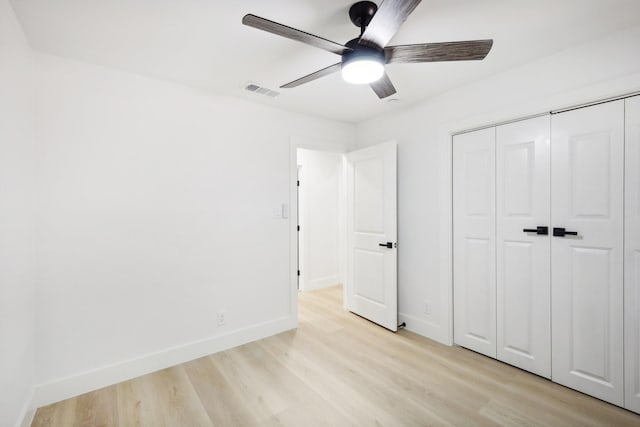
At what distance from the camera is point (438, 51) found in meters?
1.57

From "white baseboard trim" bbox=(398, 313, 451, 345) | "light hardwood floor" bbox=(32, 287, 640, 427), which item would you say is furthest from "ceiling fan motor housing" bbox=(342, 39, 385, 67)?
"white baseboard trim" bbox=(398, 313, 451, 345)

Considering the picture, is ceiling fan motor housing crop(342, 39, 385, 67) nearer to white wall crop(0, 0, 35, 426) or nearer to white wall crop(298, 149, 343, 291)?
white wall crop(0, 0, 35, 426)

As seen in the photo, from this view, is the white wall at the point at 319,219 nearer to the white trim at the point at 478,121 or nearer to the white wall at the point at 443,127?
the white wall at the point at 443,127

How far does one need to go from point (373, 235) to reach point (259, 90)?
198 centimetres

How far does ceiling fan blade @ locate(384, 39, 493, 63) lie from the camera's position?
1486 millimetres

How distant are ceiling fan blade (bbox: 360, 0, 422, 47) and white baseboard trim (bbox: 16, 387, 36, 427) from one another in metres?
2.95

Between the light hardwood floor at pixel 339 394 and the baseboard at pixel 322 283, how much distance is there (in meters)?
1.94

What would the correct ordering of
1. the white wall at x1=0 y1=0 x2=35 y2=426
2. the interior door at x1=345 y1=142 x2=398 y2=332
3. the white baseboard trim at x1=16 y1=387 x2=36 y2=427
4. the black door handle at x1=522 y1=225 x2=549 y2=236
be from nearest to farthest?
the white wall at x1=0 y1=0 x2=35 y2=426 < the white baseboard trim at x1=16 y1=387 x2=36 y2=427 < the black door handle at x1=522 y1=225 x2=549 y2=236 < the interior door at x1=345 y1=142 x2=398 y2=332

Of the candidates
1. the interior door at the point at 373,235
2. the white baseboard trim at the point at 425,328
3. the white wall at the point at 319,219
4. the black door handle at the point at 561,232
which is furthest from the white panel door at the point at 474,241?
the white wall at the point at 319,219

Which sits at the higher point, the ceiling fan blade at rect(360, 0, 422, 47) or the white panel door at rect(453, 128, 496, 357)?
the ceiling fan blade at rect(360, 0, 422, 47)

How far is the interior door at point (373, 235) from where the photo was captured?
127 inches

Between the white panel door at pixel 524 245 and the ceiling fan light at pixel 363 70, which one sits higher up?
the ceiling fan light at pixel 363 70

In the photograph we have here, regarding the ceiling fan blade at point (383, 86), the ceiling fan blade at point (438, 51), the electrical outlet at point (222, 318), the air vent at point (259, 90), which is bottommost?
the electrical outlet at point (222, 318)

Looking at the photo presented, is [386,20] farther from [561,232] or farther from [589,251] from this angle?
[589,251]
